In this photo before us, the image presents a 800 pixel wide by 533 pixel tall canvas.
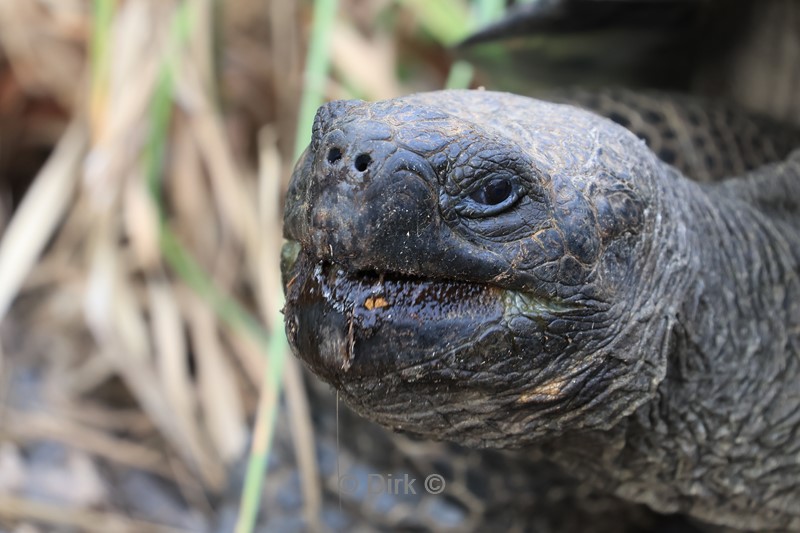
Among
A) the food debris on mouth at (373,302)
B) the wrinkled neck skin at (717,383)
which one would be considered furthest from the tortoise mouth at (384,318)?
the wrinkled neck skin at (717,383)

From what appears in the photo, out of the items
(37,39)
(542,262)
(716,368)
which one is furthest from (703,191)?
(37,39)

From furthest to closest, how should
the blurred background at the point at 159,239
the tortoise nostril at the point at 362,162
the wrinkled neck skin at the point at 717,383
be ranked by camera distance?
the blurred background at the point at 159,239 → the wrinkled neck skin at the point at 717,383 → the tortoise nostril at the point at 362,162

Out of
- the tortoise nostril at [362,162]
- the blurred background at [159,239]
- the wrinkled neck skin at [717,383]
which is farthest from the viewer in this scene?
the blurred background at [159,239]

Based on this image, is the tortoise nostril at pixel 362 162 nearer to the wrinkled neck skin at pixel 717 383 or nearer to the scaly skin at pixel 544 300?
the scaly skin at pixel 544 300

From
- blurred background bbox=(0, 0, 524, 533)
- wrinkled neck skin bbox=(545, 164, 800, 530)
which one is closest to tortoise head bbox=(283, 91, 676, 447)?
wrinkled neck skin bbox=(545, 164, 800, 530)

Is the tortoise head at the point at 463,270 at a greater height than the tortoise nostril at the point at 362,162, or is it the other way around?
the tortoise nostril at the point at 362,162

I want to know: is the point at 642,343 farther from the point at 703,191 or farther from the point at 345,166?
the point at 345,166

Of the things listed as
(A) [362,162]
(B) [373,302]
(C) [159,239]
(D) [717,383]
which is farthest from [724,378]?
(C) [159,239]
